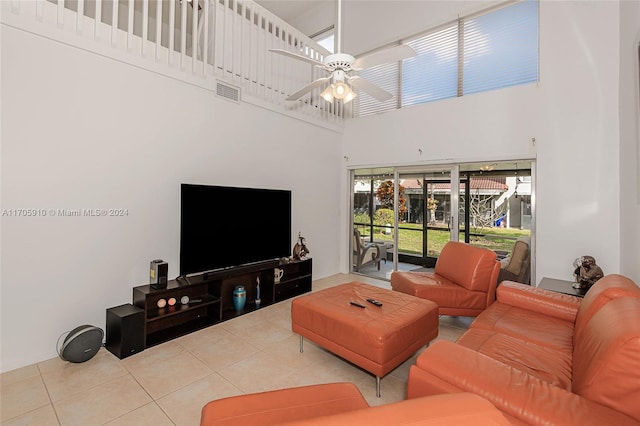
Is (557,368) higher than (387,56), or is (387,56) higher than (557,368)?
(387,56)

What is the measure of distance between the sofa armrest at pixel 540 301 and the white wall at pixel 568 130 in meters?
1.51

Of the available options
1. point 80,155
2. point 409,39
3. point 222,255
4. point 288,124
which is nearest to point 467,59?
point 409,39

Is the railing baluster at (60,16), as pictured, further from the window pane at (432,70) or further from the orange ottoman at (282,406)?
the window pane at (432,70)

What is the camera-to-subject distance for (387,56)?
8.52ft

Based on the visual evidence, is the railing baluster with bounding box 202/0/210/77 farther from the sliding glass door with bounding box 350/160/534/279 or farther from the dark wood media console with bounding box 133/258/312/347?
the sliding glass door with bounding box 350/160/534/279

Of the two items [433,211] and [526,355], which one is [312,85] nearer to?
[526,355]

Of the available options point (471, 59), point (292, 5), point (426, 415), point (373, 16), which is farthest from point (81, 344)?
point (292, 5)

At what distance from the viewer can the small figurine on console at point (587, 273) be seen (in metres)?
3.24

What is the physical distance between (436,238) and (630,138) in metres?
2.67

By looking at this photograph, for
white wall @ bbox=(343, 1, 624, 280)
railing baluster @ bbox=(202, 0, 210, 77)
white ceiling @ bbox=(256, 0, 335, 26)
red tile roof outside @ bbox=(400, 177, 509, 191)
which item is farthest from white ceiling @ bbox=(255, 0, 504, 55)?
railing baluster @ bbox=(202, 0, 210, 77)

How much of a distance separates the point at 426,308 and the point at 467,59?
163 inches

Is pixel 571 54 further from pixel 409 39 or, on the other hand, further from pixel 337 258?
pixel 337 258

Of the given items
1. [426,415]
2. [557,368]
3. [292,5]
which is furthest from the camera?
[292,5]

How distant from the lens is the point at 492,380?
4.55 ft
